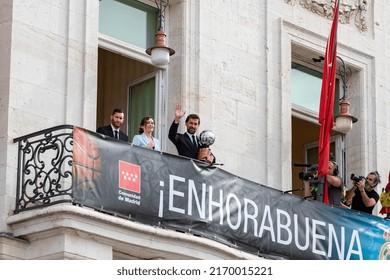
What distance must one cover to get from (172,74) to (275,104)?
1.69 m

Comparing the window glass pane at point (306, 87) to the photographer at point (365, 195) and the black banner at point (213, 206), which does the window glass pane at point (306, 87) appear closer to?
the photographer at point (365, 195)

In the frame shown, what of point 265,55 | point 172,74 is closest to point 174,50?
point 172,74

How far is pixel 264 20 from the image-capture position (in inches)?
789

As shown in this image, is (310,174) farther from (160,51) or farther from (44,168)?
(44,168)

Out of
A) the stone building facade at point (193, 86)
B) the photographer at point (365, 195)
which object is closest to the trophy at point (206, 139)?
the stone building facade at point (193, 86)

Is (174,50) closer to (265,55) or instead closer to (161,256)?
(265,55)

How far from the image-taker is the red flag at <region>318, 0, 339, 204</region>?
1878 centimetres

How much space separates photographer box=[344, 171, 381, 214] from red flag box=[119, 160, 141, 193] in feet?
13.7

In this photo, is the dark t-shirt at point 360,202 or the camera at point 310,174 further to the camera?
the dark t-shirt at point 360,202

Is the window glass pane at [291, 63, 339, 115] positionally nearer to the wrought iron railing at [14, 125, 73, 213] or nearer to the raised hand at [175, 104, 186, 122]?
the raised hand at [175, 104, 186, 122]

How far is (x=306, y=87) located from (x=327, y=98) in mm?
1921

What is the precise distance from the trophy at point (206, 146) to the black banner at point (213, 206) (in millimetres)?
243

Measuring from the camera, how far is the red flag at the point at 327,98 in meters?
18.8

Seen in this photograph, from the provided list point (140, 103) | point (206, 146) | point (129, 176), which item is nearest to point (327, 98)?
point (140, 103)
